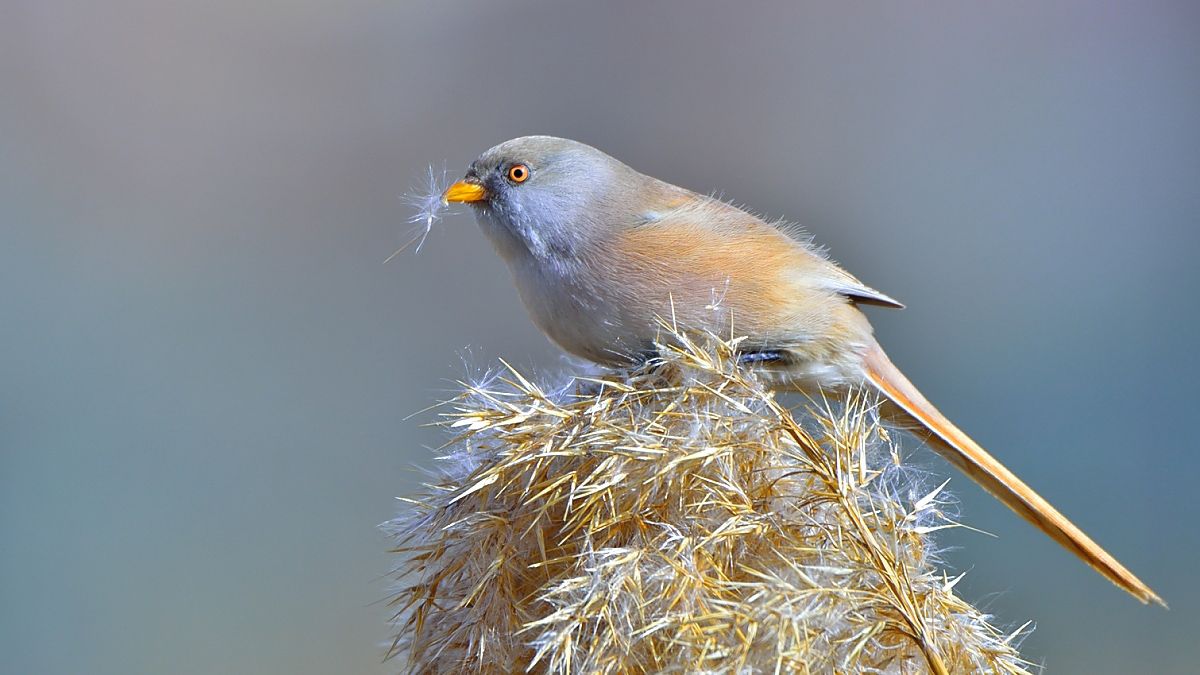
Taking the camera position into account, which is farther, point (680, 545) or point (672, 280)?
point (672, 280)

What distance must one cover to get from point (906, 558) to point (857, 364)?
0.51 meters

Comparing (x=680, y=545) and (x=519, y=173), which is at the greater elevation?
(x=519, y=173)

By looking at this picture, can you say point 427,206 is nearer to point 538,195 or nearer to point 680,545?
point 538,195

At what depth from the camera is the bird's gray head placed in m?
1.18

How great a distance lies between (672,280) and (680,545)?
47 centimetres

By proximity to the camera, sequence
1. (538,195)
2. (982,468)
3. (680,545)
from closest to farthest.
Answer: (680,545) < (982,468) < (538,195)

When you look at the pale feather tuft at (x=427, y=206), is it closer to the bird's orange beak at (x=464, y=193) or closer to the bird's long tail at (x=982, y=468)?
the bird's orange beak at (x=464, y=193)

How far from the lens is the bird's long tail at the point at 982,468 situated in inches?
36.9

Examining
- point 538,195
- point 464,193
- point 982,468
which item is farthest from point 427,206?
point 982,468

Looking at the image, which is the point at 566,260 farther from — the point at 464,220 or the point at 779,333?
the point at 464,220

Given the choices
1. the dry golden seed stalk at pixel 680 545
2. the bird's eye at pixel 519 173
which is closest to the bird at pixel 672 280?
the bird's eye at pixel 519 173

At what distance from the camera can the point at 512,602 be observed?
78 cm

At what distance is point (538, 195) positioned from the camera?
3.98 feet

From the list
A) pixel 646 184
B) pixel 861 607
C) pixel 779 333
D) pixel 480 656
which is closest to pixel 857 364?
pixel 779 333
